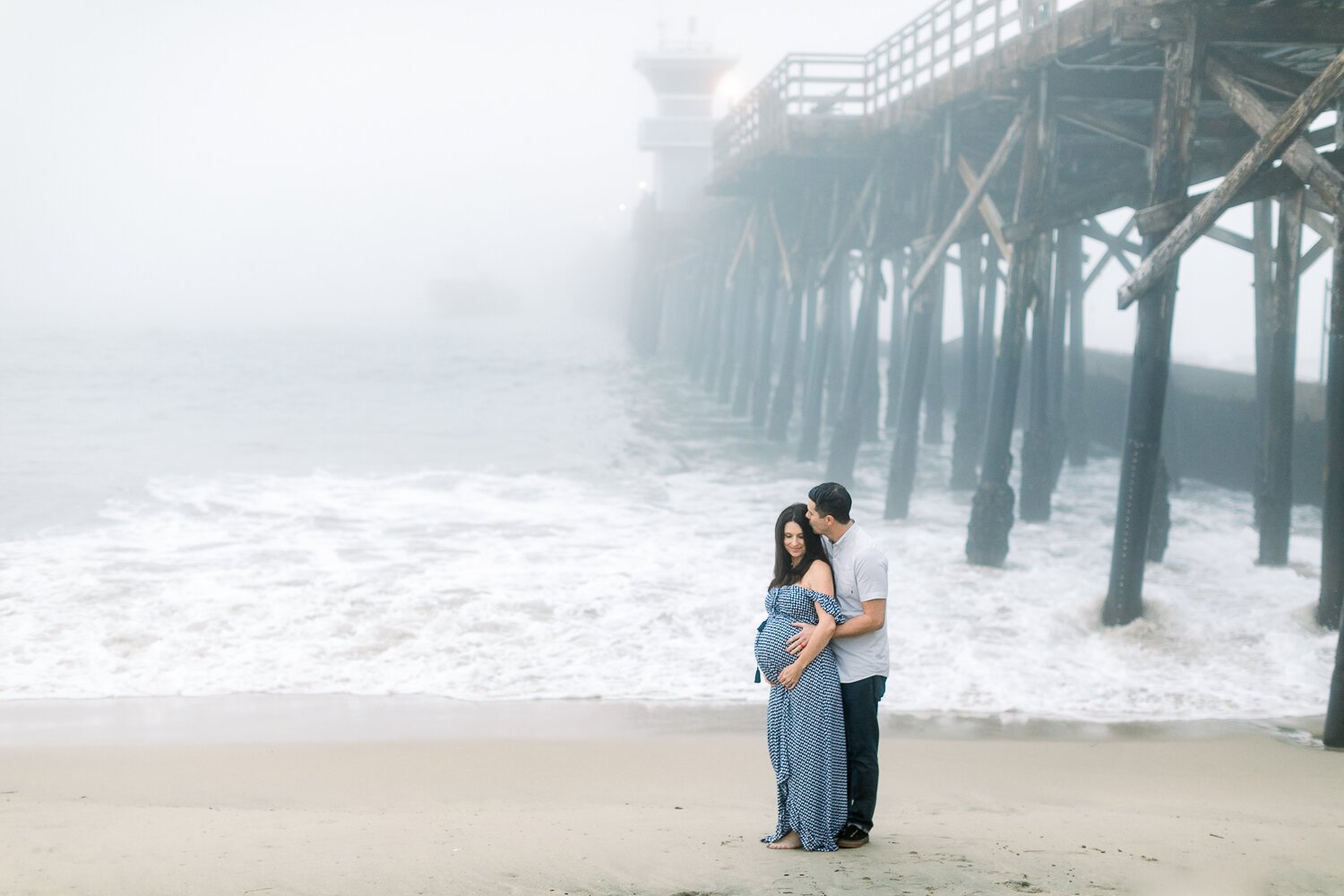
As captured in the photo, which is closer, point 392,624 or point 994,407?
point 392,624

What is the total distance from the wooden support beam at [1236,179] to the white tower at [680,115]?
32640 mm

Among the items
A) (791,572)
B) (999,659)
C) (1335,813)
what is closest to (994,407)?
(999,659)

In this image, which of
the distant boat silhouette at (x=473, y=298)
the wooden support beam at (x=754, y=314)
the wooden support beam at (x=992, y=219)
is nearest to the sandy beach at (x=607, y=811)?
the wooden support beam at (x=992, y=219)

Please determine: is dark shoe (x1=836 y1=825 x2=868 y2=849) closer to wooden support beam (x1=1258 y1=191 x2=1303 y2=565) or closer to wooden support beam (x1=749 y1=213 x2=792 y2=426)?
wooden support beam (x1=1258 y1=191 x2=1303 y2=565)

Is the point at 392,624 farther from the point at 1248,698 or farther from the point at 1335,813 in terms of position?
the point at 1335,813

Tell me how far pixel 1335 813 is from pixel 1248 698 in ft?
8.26

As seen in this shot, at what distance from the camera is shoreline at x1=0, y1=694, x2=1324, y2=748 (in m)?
5.92

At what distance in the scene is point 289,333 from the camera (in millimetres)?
60719

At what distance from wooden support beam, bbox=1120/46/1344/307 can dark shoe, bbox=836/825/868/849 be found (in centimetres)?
439

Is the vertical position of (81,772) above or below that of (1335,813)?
below

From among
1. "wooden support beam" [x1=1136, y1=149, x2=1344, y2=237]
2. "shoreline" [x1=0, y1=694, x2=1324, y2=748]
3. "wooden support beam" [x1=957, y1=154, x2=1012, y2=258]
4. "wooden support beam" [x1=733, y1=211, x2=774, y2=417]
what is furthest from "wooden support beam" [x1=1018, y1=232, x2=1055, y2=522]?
"wooden support beam" [x1=733, y1=211, x2=774, y2=417]

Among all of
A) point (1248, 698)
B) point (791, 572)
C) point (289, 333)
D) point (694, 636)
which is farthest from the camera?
point (289, 333)

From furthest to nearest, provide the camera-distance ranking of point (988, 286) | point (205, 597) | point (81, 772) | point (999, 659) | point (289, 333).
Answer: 1. point (289, 333)
2. point (988, 286)
3. point (205, 597)
4. point (999, 659)
5. point (81, 772)

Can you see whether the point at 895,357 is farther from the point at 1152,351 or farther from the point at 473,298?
the point at 473,298
